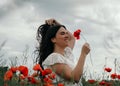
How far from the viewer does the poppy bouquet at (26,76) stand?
11.8 feet

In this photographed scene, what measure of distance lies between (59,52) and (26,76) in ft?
4.72

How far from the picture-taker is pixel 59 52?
5.14 m

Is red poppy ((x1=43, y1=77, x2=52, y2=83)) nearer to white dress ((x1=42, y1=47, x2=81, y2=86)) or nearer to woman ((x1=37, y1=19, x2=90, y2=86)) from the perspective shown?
woman ((x1=37, y1=19, x2=90, y2=86))

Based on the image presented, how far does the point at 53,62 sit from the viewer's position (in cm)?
489

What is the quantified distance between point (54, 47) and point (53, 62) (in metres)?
0.53

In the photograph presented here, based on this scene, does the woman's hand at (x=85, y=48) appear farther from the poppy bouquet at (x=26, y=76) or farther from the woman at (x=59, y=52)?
the poppy bouquet at (x=26, y=76)

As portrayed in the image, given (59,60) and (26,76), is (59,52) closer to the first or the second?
(59,60)

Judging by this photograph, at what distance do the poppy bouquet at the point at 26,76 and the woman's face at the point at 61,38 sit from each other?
1.21m

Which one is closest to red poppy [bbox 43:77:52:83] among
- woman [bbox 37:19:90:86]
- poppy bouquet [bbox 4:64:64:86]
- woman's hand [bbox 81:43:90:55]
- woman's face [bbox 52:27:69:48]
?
poppy bouquet [bbox 4:64:64:86]

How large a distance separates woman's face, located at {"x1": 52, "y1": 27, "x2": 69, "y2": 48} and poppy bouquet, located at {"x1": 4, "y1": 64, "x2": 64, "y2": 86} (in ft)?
3.96

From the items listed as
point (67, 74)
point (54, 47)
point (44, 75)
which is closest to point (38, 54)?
point (54, 47)

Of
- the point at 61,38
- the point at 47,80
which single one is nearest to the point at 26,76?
the point at 47,80

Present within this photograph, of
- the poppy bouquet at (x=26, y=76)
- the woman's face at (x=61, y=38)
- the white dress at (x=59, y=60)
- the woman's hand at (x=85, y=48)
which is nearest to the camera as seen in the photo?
the poppy bouquet at (x=26, y=76)

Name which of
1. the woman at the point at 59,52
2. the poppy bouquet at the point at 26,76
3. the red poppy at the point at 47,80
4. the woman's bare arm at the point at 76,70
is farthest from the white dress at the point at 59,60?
the red poppy at the point at 47,80
